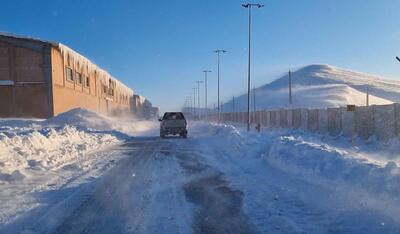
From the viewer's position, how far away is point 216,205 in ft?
27.6

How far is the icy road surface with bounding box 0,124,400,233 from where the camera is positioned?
6.73 m

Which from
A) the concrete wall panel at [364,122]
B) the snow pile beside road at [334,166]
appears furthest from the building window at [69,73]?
the snow pile beside road at [334,166]

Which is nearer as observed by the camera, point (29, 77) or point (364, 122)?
point (364, 122)

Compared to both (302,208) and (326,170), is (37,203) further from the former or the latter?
(326,170)

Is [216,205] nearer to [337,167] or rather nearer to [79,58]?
[337,167]

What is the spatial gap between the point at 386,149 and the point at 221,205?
1535 cm

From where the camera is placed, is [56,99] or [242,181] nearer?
[242,181]

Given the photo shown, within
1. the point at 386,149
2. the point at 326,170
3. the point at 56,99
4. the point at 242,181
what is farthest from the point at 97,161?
the point at 56,99

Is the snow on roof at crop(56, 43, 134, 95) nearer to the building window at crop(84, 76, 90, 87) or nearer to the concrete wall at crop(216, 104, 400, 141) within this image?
the building window at crop(84, 76, 90, 87)

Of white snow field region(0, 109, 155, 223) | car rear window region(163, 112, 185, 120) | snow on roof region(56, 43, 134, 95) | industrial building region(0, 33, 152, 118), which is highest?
snow on roof region(56, 43, 134, 95)

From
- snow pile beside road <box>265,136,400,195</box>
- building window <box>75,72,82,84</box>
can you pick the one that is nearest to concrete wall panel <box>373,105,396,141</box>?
snow pile beside road <box>265,136,400,195</box>

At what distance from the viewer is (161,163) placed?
621 inches

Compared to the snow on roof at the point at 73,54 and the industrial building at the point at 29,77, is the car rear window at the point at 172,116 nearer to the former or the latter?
the industrial building at the point at 29,77

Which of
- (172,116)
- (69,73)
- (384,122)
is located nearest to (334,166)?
(384,122)
